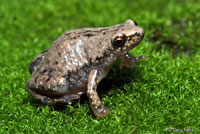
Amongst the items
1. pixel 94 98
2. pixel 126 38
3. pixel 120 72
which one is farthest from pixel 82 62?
pixel 120 72

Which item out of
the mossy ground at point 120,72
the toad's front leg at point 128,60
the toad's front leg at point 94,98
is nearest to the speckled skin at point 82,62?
the toad's front leg at point 94,98

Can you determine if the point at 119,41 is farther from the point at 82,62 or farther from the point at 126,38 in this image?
the point at 82,62

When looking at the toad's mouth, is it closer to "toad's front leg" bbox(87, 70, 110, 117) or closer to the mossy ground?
"toad's front leg" bbox(87, 70, 110, 117)

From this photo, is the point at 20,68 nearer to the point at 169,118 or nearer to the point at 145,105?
the point at 145,105

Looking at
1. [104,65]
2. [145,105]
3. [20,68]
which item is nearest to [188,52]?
[145,105]

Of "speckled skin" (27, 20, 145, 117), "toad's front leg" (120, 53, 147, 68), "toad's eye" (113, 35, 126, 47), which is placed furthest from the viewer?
"toad's front leg" (120, 53, 147, 68)

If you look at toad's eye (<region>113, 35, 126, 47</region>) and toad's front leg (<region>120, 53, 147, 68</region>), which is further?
toad's front leg (<region>120, 53, 147, 68</region>)

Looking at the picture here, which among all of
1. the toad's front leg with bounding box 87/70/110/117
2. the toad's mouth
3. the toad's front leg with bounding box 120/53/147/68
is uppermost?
the toad's mouth

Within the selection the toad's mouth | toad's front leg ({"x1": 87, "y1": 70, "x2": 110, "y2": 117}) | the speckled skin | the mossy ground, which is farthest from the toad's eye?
the mossy ground
